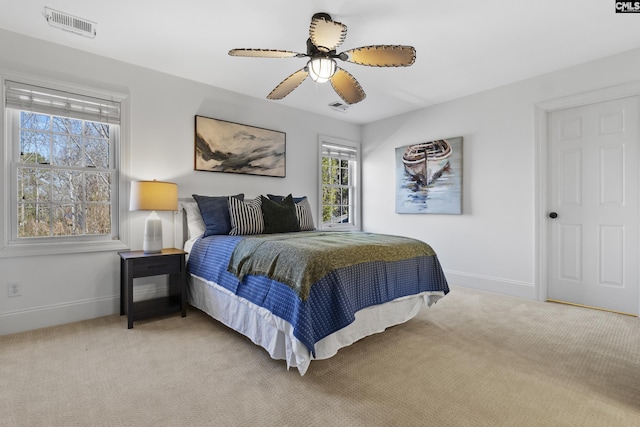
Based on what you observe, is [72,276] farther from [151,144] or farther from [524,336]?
[524,336]

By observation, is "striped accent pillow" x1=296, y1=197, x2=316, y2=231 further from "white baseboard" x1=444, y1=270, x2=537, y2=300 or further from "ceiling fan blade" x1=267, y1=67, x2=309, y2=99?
"white baseboard" x1=444, y1=270, x2=537, y2=300

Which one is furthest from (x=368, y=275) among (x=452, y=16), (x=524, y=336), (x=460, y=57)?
(x=460, y=57)

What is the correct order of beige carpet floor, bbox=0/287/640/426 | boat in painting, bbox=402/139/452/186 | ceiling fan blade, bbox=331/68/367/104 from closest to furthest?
beige carpet floor, bbox=0/287/640/426 < ceiling fan blade, bbox=331/68/367/104 < boat in painting, bbox=402/139/452/186

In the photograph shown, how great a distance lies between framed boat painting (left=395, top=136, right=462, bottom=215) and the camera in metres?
4.21

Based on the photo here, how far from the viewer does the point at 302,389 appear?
1814mm

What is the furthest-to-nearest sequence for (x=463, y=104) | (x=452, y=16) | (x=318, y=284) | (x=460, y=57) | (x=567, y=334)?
(x=463, y=104)
(x=460, y=57)
(x=567, y=334)
(x=452, y=16)
(x=318, y=284)

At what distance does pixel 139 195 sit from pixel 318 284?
1.96 metres

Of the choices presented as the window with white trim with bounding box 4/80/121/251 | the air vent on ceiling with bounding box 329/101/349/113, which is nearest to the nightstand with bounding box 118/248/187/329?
the window with white trim with bounding box 4/80/121/251

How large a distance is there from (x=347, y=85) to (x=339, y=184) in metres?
2.67

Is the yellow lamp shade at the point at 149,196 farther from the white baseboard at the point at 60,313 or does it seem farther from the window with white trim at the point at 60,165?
the white baseboard at the point at 60,313

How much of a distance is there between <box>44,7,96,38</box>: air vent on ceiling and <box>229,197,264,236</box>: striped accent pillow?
5.88 ft

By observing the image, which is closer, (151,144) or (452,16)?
(452,16)

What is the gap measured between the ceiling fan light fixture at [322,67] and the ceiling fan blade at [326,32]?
12 cm

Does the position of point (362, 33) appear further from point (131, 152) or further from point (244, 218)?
point (131, 152)
